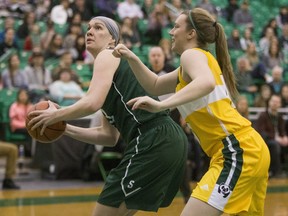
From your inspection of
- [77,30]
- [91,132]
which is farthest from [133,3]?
[91,132]

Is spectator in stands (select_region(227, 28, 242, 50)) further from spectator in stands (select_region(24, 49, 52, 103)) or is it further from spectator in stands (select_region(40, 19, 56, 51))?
spectator in stands (select_region(24, 49, 52, 103))

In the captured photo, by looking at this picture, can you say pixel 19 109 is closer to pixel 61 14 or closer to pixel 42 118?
pixel 61 14

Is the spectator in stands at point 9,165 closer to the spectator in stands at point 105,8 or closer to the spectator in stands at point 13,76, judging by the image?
the spectator in stands at point 13,76

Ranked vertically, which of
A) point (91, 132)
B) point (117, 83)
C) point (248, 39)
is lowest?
point (248, 39)

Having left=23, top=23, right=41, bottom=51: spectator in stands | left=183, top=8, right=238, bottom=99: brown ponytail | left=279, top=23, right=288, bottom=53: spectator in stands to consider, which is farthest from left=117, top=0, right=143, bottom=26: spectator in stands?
→ left=183, top=8, right=238, bottom=99: brown ponytail

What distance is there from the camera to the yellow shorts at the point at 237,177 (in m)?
4.11

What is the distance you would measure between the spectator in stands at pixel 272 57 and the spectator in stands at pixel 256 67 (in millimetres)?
284

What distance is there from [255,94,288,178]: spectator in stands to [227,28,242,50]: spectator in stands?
3.54 meters

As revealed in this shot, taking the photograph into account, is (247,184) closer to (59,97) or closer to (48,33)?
(59,97)

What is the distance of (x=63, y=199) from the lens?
8836 mm

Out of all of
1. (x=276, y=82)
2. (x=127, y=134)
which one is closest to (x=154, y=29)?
(x=276, y=82)

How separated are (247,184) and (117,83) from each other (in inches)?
41.2

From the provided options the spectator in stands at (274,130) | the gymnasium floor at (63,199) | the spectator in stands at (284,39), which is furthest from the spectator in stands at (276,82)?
the spectator in stands at (284,39)

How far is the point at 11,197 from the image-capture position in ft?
29.5
